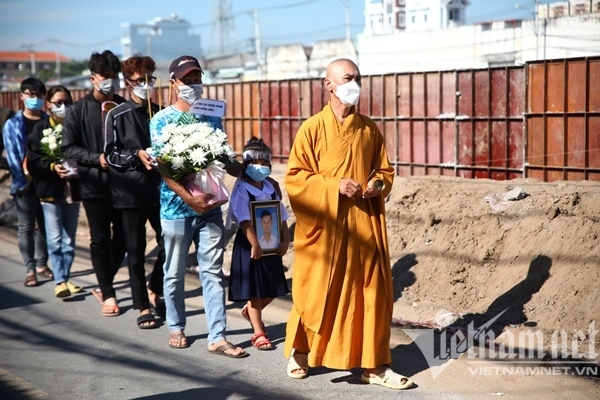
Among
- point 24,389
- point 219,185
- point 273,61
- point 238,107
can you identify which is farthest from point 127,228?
point 273,61

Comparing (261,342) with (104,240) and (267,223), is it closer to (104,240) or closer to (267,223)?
(267,223)

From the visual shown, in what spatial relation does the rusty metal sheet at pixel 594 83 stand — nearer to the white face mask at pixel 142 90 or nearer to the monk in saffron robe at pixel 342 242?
the white face mask at pixel 142 90

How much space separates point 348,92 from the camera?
573 centimetres

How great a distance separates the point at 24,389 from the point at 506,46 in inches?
972

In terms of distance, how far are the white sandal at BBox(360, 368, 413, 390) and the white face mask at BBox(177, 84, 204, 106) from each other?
2623 mm

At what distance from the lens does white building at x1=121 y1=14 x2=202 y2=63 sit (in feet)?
271

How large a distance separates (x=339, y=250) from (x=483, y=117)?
9.14m

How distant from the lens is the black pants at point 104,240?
817 cm

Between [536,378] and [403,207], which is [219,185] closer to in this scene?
[536,378]

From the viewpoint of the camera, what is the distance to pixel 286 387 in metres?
5.85

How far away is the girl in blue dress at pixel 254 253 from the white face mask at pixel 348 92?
136 centimetres

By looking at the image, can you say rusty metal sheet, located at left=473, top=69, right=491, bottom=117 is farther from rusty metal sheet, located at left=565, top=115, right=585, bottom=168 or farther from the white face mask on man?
the white face mask on man

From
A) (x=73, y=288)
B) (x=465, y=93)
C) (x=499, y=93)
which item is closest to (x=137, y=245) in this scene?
(x=73, y=288)

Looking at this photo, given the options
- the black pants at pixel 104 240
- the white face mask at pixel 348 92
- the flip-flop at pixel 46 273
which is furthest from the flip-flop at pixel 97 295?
the white face mask at pixel 348 92
